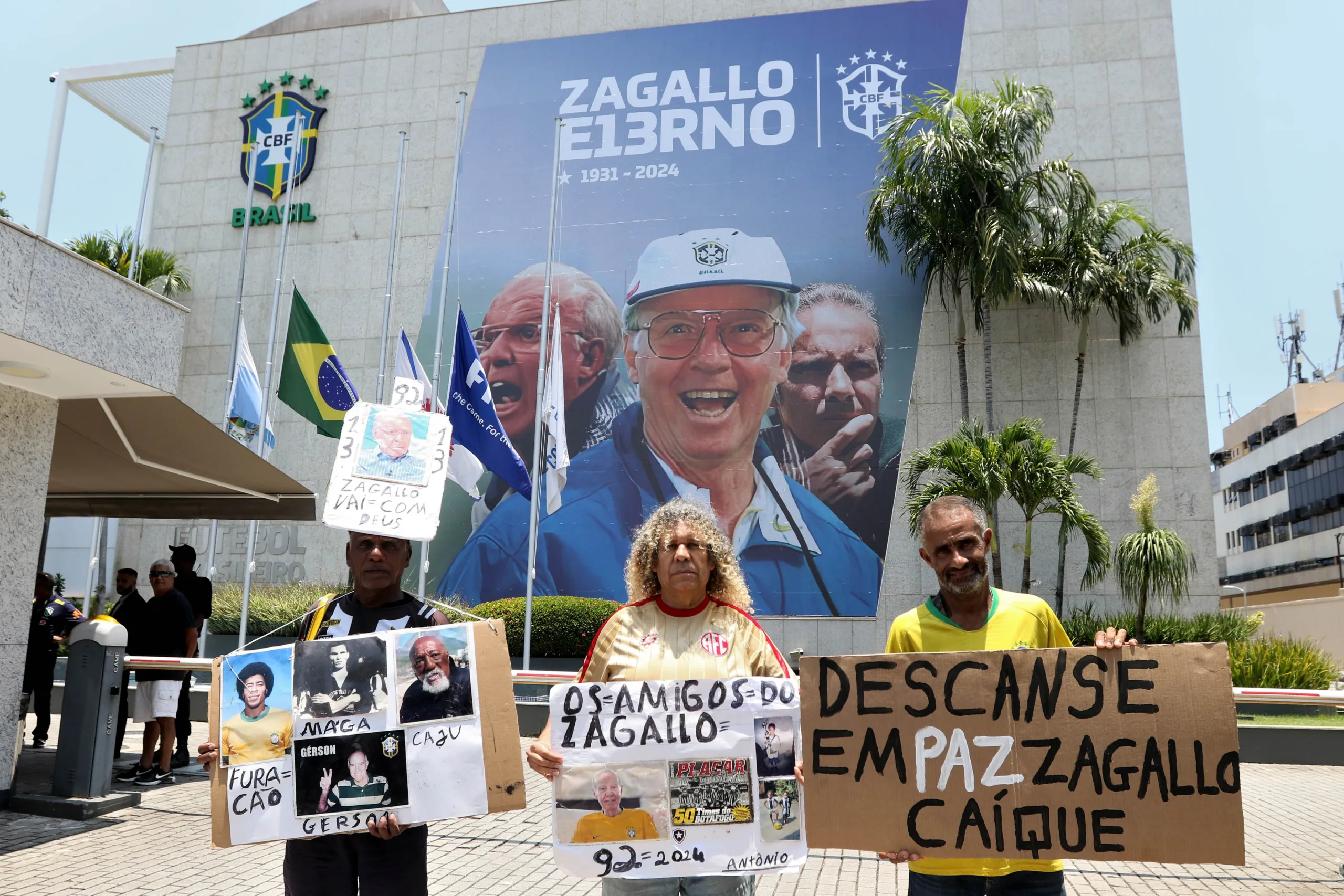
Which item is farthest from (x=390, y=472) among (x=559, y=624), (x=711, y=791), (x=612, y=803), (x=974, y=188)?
(x=974, y=188)

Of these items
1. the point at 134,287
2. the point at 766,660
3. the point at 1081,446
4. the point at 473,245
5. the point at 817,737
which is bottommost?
the point at 817,737

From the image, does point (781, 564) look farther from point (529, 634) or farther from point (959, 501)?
point (959, 501)

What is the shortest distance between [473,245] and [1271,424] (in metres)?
64.8

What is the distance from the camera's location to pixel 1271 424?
67.4 metres

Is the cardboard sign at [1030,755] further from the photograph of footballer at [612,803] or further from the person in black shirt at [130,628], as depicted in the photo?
the person in black shirt at [130,628]

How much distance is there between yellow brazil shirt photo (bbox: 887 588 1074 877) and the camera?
3.13m

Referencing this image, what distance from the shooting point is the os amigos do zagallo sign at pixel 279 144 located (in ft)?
78.6

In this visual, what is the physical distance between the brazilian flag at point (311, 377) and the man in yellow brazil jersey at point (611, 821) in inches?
530

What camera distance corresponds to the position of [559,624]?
16484 millimetres

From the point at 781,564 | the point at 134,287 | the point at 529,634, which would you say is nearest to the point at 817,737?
the point at 134,287

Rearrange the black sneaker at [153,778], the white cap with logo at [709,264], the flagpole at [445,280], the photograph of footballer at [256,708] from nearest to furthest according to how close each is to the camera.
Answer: the photograph of footballer at [256,708] < the black sneaker at [153,778] < the flagpole at [445,280] < the white cap with logo at [709,264]

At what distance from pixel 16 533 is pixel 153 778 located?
8.82 feet

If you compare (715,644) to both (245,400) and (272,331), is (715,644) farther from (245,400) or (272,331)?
(272,331)

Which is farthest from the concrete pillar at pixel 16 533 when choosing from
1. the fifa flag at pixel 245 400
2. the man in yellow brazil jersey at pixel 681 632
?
the fifa flag at pixel 245 400
